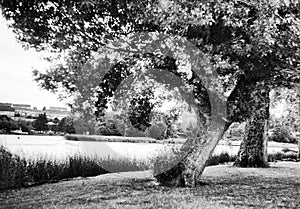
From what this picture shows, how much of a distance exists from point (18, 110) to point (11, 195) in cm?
435

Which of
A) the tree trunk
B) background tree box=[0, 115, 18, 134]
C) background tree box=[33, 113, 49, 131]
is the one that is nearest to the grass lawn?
background tree box=[33, 113, 49, 131]

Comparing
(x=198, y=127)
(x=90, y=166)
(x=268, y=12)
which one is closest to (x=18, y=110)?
(x=90, y=166)

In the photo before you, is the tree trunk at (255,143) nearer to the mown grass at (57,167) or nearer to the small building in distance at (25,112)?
the mown grass at (57,167)

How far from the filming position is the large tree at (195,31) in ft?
23.9

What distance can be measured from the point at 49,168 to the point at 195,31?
6.88 metres

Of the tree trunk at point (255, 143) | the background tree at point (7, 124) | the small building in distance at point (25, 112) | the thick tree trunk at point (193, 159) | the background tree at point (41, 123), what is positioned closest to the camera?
the thick tree trunk at point (193, 159)

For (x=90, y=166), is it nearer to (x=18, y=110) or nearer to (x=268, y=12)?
(x=18, y=110)

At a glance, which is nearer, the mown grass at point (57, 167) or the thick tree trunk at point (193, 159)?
the thick tree trunk at point (193, 159)

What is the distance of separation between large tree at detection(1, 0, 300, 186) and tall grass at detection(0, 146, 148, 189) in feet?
8.95

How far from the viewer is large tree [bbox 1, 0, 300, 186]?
7.29 meters

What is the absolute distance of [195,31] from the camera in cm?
845

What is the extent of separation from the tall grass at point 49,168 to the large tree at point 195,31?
2727 mm

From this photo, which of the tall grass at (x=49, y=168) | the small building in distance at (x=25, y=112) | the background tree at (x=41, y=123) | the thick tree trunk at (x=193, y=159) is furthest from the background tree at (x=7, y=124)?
the thick tree trunk at (x=193, y=159)

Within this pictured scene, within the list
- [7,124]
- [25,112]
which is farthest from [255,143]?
[7,124]
